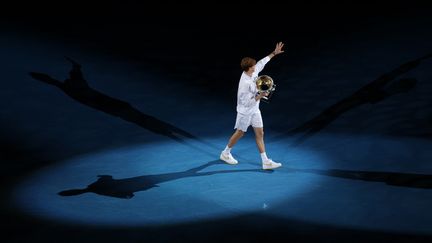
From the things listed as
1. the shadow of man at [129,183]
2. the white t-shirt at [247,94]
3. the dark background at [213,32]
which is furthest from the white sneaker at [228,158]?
the dark background at [213,32]

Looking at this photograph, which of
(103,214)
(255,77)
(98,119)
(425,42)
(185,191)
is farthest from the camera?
(425,42)

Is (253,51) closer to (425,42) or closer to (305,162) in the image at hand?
(425,42)

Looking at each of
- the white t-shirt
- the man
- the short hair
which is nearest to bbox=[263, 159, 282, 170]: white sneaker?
the man

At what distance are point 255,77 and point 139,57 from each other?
22.0ft

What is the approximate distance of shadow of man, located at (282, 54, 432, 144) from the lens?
44.1 ft

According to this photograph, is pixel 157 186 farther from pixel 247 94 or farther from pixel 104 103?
pixel 104 103

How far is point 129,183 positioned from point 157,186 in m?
0.48

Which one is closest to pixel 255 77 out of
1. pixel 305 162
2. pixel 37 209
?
pixel 305 162

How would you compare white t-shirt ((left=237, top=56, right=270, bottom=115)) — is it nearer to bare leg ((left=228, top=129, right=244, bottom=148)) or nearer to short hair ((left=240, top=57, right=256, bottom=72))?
short hair ((left=240, top=57, right=256, bottom=72))

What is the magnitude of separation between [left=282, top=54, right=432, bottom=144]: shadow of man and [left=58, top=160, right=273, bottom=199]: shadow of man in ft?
7.77

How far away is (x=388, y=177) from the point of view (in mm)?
10820

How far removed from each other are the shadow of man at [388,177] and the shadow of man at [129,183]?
0.99m

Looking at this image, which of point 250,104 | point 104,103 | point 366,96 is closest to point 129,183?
point 250,104

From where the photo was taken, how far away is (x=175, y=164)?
468 inches
